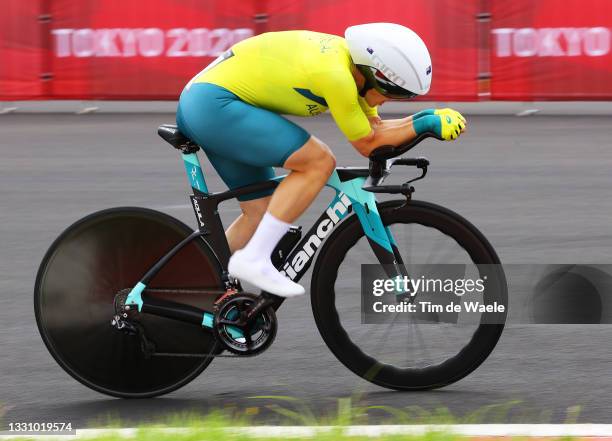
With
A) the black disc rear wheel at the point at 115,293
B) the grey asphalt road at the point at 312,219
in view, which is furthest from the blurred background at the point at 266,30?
the black disc rear wheel at the point at 115,293

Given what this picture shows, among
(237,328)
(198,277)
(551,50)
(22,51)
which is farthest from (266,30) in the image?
(237,328)

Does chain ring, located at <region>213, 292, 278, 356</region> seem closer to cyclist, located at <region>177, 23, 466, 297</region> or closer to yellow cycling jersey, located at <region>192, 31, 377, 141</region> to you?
cyclist, located at <region>177, 23, 466, 297</region>

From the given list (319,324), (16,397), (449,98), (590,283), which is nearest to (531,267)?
(590,283)

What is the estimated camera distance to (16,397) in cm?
597

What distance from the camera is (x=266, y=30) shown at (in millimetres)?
16469

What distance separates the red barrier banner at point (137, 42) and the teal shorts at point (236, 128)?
10626 millimetres

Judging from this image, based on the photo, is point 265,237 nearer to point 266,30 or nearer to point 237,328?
point 237,328

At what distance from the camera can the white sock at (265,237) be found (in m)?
5.65

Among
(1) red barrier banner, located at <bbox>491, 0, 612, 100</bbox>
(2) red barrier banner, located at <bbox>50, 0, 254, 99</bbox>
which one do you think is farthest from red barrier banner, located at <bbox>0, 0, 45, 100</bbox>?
(1) red barrier banner, located at <bbox>491, 0, 612, 100</bbox>

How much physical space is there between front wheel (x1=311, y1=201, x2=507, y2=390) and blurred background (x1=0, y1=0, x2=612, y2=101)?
33.9 feet

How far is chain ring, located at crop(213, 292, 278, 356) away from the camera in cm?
576

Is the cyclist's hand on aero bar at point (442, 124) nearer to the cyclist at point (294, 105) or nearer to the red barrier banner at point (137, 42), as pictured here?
the cyclist at point (294, 105)

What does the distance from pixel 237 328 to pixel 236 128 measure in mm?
784

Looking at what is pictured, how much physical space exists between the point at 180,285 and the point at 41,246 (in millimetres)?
3535
